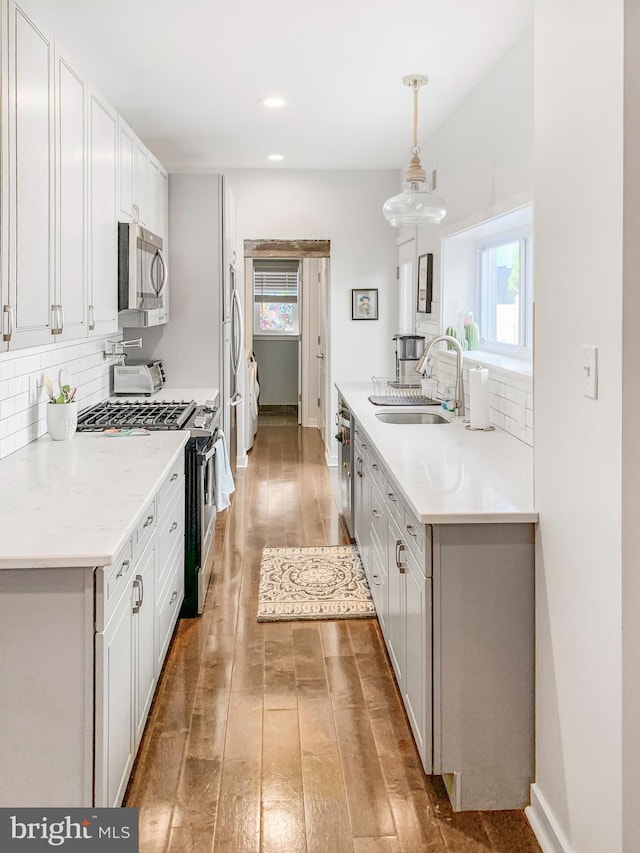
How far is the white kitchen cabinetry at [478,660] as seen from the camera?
2119 millimetres

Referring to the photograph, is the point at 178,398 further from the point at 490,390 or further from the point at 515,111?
the point at 515,111

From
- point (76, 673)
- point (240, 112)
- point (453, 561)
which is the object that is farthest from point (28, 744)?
point (240, 112)

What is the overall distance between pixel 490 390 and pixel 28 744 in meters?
2.72

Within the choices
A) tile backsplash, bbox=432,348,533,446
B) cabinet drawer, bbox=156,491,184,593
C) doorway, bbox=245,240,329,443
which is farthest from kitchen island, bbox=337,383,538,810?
doorway, bbox=245,240,329,443

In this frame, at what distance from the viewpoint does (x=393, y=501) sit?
2777mm

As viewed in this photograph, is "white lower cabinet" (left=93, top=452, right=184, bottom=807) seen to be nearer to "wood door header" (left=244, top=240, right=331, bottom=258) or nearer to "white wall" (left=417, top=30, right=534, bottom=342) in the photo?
"white wall" (left=417, top=30, right=534, bottom=342)

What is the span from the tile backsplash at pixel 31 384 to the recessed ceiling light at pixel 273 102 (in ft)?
5.61

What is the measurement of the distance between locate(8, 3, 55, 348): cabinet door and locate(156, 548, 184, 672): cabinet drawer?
1020mm

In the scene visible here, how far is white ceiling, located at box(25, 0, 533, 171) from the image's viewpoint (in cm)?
320

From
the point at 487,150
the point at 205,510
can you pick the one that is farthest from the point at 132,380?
the point at 487,150

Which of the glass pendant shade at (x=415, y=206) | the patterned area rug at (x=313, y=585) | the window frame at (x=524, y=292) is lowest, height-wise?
the patterned area rug at (x=313, y=585)

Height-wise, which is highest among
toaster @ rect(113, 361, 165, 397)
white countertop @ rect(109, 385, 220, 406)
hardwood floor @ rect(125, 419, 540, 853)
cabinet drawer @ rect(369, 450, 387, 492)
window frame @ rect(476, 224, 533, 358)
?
window frame @ rect(476, 224, 533, 358)

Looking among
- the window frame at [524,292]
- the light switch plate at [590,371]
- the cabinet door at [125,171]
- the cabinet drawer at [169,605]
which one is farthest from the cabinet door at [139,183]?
the light switch plate at [590,371]

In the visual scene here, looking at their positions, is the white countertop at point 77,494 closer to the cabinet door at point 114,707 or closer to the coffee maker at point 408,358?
the cabinet door at point 114,707
